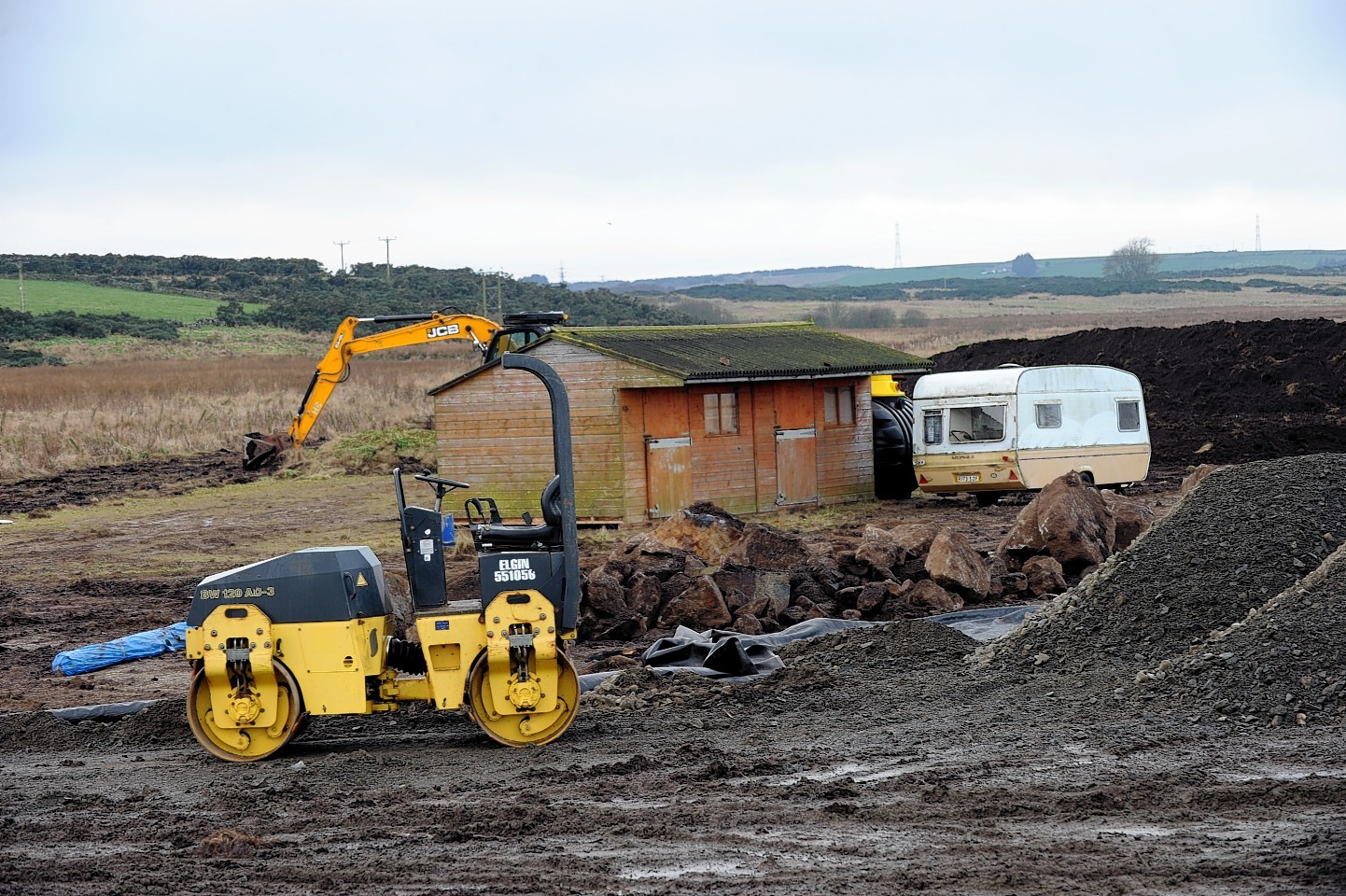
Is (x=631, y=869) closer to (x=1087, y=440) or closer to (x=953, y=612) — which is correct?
(x=953, y=612)

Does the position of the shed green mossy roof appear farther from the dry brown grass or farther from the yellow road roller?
the dry brown grass

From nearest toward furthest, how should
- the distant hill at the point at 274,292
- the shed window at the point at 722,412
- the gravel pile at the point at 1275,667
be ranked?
the gravel pile at the point at 1275,667 < the shed window at the point at 722,412 < the distant hill at the point at 274,292

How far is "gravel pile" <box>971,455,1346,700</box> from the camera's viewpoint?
1151 centimetres

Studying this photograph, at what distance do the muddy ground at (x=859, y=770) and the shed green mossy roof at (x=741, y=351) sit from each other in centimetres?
992

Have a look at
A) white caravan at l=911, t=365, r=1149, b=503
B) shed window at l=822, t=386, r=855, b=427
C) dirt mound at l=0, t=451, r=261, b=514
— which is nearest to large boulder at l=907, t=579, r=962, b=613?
white caravan at l=911, t=365, r=1149, b=503

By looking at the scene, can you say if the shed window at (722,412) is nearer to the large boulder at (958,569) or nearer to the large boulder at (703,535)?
the large boulder at (703,535)

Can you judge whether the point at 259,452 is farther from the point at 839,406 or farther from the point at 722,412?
the point at 839,406

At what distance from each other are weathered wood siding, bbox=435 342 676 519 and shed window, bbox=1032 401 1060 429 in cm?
676

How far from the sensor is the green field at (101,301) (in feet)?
302

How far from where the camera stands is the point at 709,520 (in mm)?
17875

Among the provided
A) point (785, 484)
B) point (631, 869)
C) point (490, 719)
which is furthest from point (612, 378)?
point (631, 869)

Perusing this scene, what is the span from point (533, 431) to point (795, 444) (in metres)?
Answer: 5.02

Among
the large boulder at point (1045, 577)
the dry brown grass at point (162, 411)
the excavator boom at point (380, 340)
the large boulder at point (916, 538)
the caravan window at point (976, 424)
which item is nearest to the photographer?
the large boulder at point (1045, 577)

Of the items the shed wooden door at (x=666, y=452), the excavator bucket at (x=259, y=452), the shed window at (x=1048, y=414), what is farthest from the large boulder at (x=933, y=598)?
the excavator bucket at (x=259, y=452)
